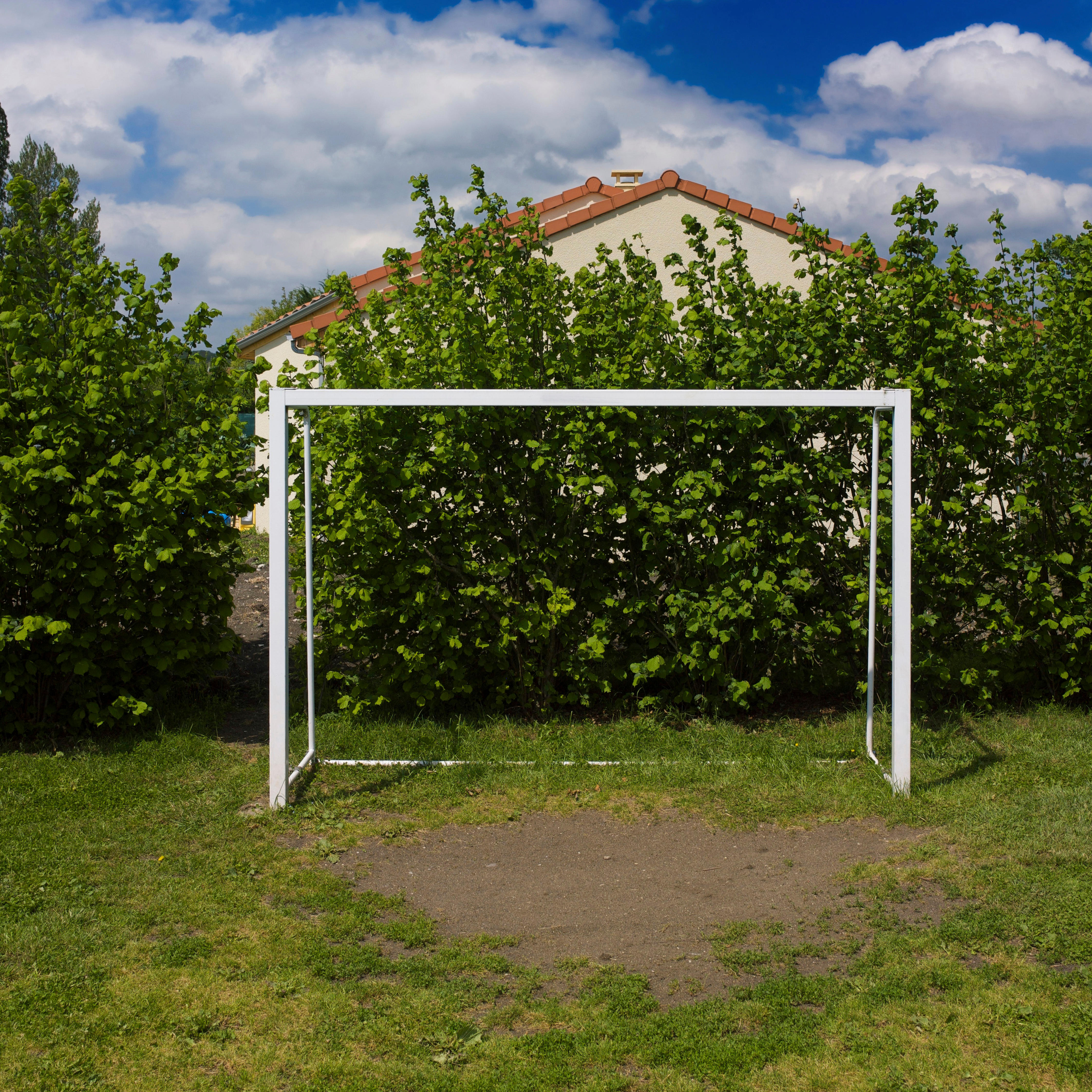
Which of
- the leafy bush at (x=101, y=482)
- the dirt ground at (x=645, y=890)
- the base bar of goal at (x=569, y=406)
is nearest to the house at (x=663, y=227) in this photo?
the leafy bush at (x=101, y=482)

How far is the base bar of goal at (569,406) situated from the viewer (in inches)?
203

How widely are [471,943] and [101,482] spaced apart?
377cm

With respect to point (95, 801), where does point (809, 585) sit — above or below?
above

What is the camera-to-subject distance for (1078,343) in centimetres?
614

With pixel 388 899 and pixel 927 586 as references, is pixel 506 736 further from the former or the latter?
pixel 927 586

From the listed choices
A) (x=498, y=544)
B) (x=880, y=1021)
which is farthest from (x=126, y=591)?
(x=880, y=1021)

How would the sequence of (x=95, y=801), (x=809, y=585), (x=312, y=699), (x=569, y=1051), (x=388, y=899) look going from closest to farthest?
(x=569, y=1051)
(x=388, y=899)
(x=95, y=801)
(x=312, y=699)
(x=809, y=585)

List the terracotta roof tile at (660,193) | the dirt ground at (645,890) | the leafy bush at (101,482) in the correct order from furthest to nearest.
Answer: the terracotta roof tile at (660,193) → the leafy bush at (101,482) → the dirt ground at (645,890)

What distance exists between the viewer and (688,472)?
20.4ft

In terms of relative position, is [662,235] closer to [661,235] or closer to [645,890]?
Result: [661,235]

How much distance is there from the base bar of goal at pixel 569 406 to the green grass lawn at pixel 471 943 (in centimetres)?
40

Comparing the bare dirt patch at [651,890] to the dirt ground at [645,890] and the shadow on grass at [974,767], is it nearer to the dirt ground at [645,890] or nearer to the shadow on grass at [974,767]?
the dirt ground at [645,890]

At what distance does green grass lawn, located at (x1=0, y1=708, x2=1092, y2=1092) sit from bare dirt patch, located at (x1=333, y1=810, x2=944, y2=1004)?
0.38ft

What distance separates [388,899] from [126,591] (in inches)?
113
